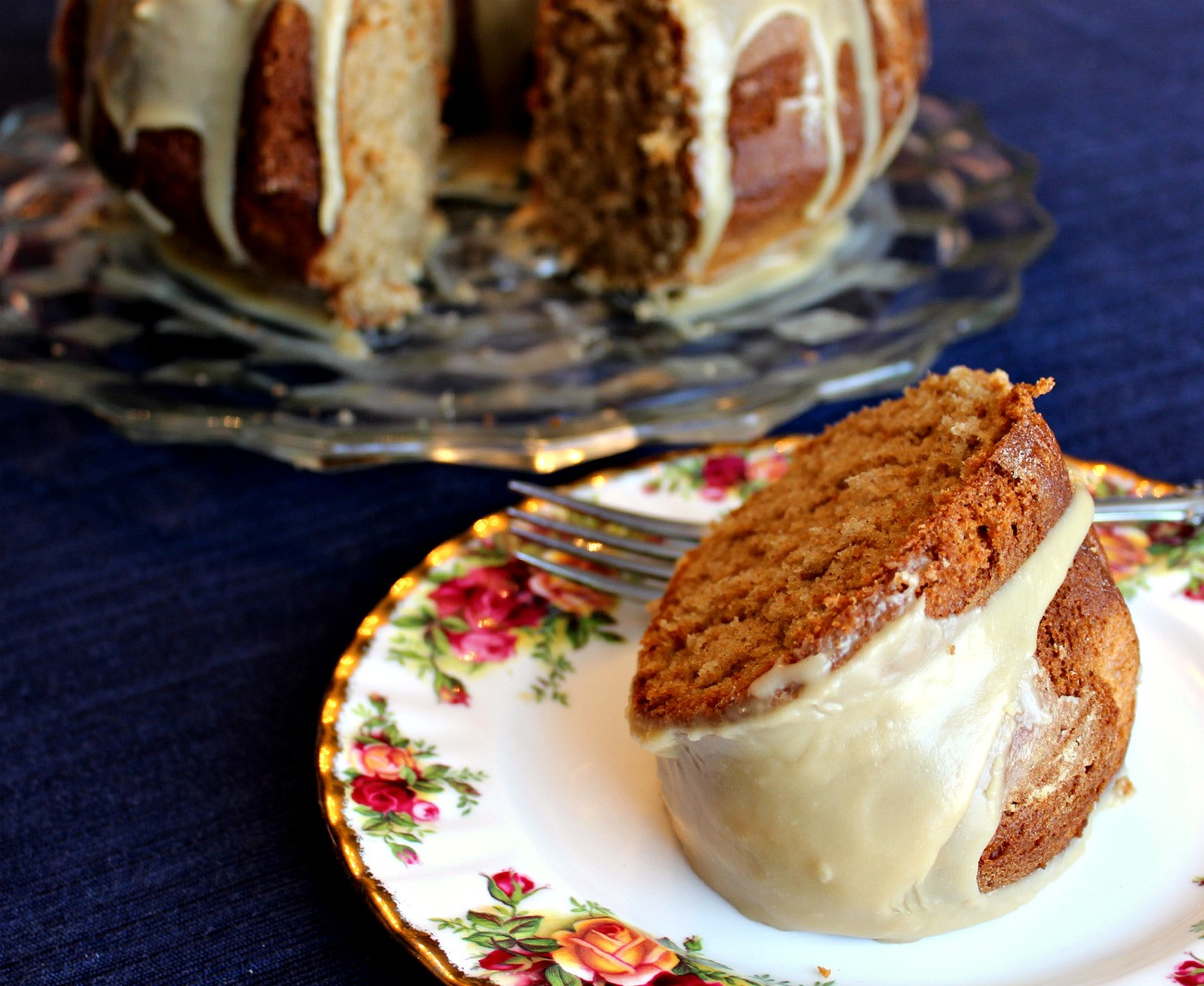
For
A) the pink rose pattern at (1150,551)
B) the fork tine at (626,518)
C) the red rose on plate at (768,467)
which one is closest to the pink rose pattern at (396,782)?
the fork tine at (626,518)

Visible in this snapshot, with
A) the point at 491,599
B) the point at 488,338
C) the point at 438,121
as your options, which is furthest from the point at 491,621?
the point at 438,121

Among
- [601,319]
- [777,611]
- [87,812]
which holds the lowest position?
[87,812]

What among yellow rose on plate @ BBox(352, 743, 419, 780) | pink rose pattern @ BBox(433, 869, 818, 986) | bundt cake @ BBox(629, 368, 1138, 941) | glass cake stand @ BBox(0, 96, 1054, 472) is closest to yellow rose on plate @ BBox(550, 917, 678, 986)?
pink rose pattern @ BBox(433, 869, 818, 986)

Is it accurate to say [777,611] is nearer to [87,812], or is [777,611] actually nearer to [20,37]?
[87,812]

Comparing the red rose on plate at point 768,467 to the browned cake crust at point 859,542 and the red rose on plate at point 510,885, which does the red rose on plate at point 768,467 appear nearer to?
the browned cake crust at point 859,542

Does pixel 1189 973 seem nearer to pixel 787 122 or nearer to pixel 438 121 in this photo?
pixel 787 122

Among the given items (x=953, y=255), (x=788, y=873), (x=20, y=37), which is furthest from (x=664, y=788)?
(x=20, y=37)
